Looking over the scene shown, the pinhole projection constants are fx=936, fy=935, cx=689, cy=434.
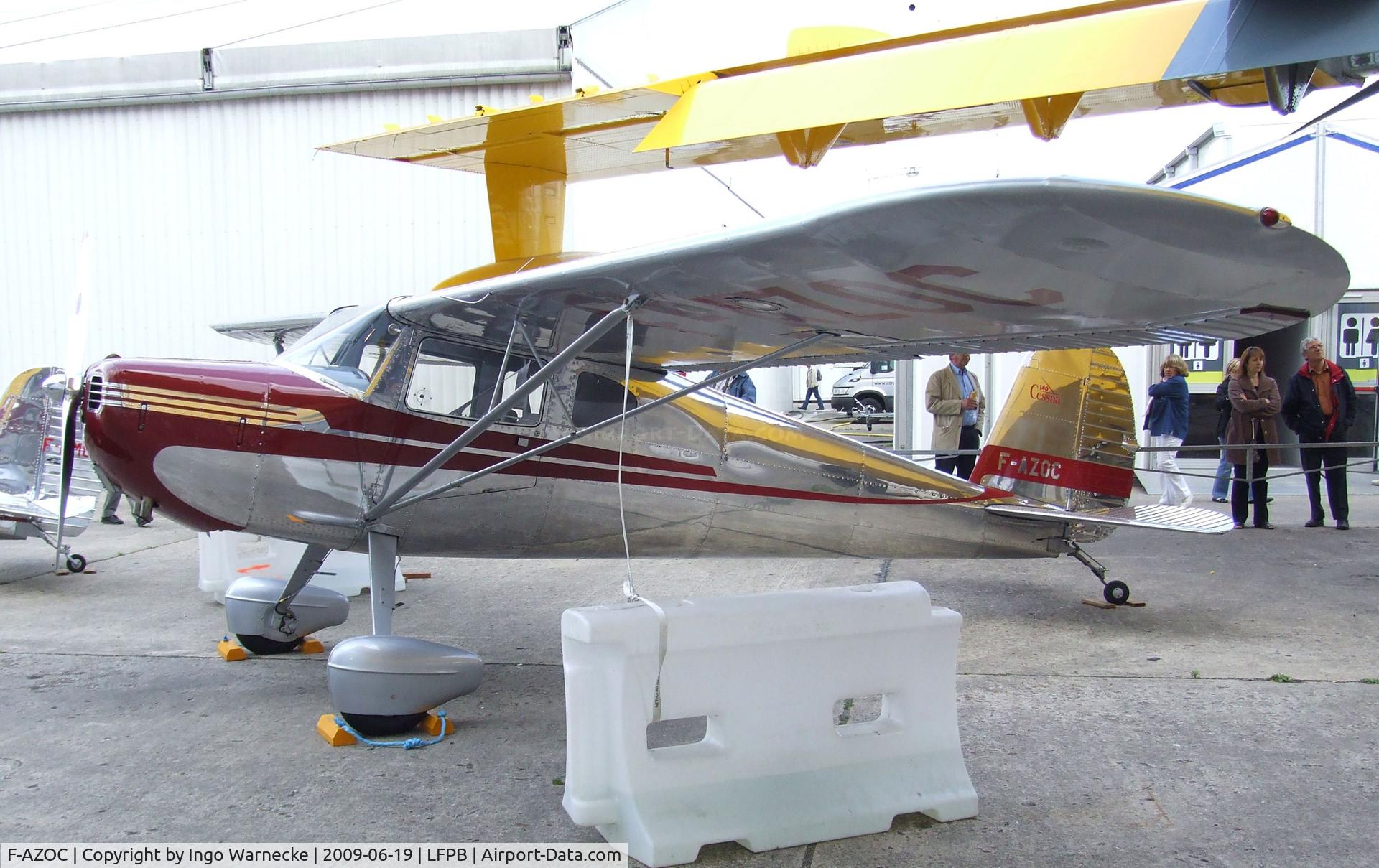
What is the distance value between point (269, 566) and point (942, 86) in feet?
17.4

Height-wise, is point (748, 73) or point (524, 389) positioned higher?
point (748, 73)

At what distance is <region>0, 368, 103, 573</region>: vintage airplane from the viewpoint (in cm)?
724

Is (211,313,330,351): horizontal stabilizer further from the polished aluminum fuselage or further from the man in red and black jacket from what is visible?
the man in red and black jacket

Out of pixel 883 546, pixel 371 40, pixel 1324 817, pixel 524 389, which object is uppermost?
pixel 371 40

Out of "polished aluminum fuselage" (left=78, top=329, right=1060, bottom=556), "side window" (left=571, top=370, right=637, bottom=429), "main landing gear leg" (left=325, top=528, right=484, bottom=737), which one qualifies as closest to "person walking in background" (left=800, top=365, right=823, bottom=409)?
"polished aluminum fuselage" (left=78, top=329, right=1060, bottom=556)

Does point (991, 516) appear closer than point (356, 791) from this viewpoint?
No

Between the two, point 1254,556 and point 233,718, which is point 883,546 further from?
point 1254,556

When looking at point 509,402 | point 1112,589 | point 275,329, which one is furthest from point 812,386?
point 509,402

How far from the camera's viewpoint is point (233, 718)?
13.5 ft

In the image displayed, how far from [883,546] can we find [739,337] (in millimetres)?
1656

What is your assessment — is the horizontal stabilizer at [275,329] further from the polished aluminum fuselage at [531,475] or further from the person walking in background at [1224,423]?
the person walking in background at [1224,423]

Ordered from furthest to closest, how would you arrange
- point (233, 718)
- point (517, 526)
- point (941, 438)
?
point (941, 438) < point (517, 526) < point (233, 718)

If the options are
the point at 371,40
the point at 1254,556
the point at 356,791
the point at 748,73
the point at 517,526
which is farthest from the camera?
the point at 371,40

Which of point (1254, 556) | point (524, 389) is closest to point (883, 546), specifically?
point (524, 389)
